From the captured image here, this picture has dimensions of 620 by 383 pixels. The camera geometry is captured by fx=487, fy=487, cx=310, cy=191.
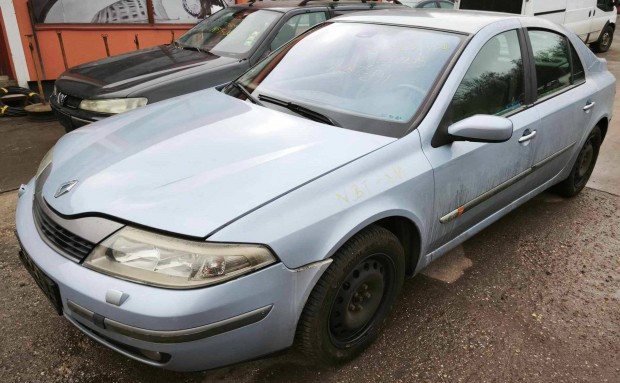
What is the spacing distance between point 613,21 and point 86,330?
14496 millimetres

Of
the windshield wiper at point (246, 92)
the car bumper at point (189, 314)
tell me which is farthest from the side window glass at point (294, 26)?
the car bumper at point (189, 314)

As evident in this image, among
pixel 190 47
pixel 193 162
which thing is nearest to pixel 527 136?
pixel 193 162

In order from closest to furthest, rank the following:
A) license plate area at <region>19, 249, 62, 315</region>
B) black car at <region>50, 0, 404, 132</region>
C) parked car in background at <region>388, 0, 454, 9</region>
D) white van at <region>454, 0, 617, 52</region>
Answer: license plate area at <region>19, 249, 62, 315</region> < black car at <region>50, 0, 404, 132</region> < white van at <region>454, 0, 617, 52</region> < parked car in background at <region>388, 0, 454, 9</region>

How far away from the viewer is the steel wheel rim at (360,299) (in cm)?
216

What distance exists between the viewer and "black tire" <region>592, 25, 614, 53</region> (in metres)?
12.3

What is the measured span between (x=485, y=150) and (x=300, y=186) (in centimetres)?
122

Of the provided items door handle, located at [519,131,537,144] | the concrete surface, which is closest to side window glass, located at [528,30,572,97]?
door handle, located at [519,131,537,144]

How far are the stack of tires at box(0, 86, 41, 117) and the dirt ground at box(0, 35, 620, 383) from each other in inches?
127

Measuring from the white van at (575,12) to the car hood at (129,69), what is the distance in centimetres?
695

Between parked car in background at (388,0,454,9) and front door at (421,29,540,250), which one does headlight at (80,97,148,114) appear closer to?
front door at (421,29,540,250)

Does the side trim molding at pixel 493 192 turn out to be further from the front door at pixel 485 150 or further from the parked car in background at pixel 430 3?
the parked car in background at pixel 430 3

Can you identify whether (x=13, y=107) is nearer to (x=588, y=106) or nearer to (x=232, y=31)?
(x=232, y=31)

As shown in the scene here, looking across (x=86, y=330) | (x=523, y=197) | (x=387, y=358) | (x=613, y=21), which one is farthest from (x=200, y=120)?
(x=613, y=21)

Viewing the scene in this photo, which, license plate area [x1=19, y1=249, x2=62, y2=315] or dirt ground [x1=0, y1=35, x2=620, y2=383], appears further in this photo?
dirt ground [x1=0, y1=35, x2=620, y2=383]
